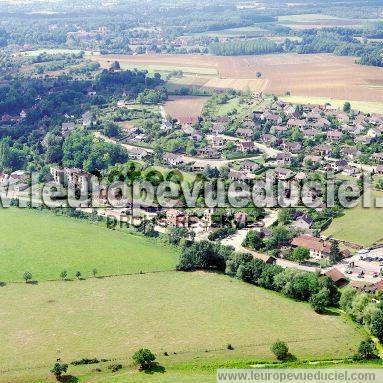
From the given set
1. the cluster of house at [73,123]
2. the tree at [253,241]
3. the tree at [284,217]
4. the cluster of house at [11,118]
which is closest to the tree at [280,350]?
the tree at [253,241]

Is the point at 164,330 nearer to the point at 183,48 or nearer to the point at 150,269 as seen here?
the point at 150,269

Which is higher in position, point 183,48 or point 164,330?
point 183,48

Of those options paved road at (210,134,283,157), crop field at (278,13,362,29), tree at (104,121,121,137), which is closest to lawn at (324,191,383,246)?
paved road at (210,134,283,157)

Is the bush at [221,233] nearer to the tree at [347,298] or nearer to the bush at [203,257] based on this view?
the bush at [203,257]

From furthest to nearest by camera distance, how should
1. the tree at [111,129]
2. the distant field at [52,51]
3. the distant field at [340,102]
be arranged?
1. the distant field at [52,51]
2. the distant field at [340,102]
3. the tree at [111,129]

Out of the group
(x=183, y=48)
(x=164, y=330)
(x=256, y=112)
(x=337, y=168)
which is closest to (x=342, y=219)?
(x=337, y=168)
